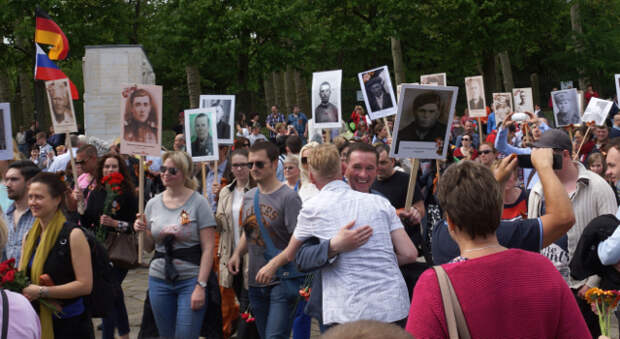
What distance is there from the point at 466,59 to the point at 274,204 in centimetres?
3309

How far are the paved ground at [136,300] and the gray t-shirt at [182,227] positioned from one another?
2.08 m

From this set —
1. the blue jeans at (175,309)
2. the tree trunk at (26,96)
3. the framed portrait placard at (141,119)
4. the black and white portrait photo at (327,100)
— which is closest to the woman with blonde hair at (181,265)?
the blue jeans at (175,309)

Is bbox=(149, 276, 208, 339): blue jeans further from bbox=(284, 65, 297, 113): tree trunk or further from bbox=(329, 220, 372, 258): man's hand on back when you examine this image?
bbox=(284, 65, 297, 113): tree trunk

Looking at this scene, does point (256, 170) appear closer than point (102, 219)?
Yes

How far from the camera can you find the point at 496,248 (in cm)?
279

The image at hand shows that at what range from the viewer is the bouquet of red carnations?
4.40 metres

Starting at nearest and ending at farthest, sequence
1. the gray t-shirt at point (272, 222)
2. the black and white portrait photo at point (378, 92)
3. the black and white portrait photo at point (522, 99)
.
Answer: the gray t-shirt at point (272, 222), the black and white portrait photo at point (378, 92), the black and white portrait photo at point (522, 99)

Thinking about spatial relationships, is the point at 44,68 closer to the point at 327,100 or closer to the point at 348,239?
the point at 327,100

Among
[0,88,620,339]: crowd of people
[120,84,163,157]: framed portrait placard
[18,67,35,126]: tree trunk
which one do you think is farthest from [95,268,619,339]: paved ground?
[18,67,35,126]: tree trunk

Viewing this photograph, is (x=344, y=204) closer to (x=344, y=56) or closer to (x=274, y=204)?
(x=274, y=204)

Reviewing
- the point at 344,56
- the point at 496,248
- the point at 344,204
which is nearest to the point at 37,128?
the point at 344,56

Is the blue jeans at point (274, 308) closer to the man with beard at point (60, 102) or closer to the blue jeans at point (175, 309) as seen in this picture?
the blue jeans at point (175, 309)

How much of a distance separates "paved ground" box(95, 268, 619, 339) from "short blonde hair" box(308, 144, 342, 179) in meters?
3.09

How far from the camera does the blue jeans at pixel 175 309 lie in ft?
18.1
